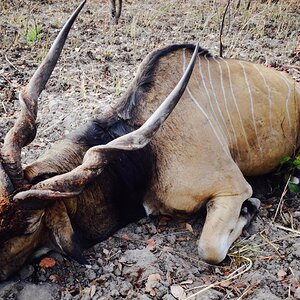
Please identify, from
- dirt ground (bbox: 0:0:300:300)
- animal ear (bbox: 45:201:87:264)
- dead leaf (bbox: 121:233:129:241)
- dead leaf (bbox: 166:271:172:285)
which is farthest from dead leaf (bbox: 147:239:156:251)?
animal ear (bbox: 45:201:87:264)

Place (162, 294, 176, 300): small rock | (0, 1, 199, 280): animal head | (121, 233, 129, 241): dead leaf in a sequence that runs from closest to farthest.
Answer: (0, 1, 199, 280): animal head → (162, 294, 176, 300): small rock → (121, 233, 129, 241): dead leaf

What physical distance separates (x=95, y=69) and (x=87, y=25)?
1580 mm

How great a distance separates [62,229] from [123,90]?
2237mm

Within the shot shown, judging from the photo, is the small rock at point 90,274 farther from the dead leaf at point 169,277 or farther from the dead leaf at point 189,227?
the dead leaf at point 189,227

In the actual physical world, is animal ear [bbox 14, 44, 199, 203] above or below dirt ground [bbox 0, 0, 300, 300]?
above

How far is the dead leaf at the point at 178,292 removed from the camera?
2594mm

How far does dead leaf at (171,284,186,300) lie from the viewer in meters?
2.59

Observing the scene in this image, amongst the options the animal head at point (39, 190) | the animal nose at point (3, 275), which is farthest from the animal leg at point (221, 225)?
the animal nose at point (3, 275)

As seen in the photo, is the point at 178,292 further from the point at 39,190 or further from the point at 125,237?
the point at 39,190

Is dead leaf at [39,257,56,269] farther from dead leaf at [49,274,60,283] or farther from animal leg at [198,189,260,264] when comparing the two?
animal leg at [198,189,260,264]

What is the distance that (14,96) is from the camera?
4.48 m

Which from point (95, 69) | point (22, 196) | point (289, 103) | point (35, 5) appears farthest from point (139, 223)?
point (35, 5)

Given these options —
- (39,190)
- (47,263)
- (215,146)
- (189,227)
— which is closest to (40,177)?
(39,190)

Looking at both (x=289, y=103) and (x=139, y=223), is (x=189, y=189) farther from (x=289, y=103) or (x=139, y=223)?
(x=289, y=103)
